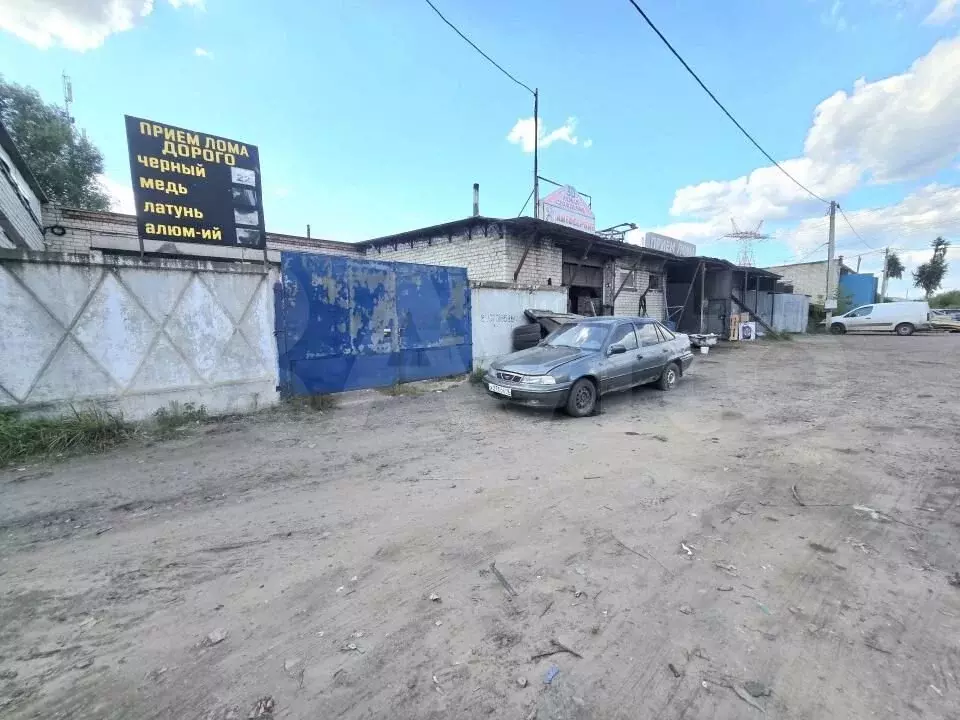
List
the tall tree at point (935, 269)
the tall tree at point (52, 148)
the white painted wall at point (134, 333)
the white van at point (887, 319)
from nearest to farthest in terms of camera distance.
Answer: the white painted wall at point (134, 333) < the tall tree at point (52, 148) < the white van at point (887, 319) < the tall tree at point (935, 269)

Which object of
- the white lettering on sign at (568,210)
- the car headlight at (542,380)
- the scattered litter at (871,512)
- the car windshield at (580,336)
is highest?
the white lettering on sign at (568,210)

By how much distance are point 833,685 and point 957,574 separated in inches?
62.2

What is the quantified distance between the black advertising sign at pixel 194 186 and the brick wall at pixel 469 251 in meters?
5.48

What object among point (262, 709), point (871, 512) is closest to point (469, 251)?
point (871, 512)

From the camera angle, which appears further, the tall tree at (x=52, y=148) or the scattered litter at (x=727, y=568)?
the tall tree at (x=52, y=148)

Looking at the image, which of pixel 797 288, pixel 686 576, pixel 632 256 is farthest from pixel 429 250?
pixel 797 288

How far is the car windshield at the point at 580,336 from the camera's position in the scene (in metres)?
6.99

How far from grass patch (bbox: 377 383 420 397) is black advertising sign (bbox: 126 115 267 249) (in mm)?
3336

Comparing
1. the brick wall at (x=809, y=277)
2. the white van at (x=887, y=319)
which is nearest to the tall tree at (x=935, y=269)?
the brick wall at (x=809, y=277)

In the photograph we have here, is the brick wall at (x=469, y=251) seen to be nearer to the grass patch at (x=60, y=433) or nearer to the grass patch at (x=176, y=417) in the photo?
the grass patch at (x=176, y=417)

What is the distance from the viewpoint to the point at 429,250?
1376cm

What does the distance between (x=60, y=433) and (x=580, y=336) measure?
722 centimetres

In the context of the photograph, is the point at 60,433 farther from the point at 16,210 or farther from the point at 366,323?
the point at 16,210

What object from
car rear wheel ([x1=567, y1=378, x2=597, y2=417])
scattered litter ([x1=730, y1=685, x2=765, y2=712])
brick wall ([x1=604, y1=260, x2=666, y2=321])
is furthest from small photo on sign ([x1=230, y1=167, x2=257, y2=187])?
brick wall ([x1=604, y1=260, x2=666, y2=321])
